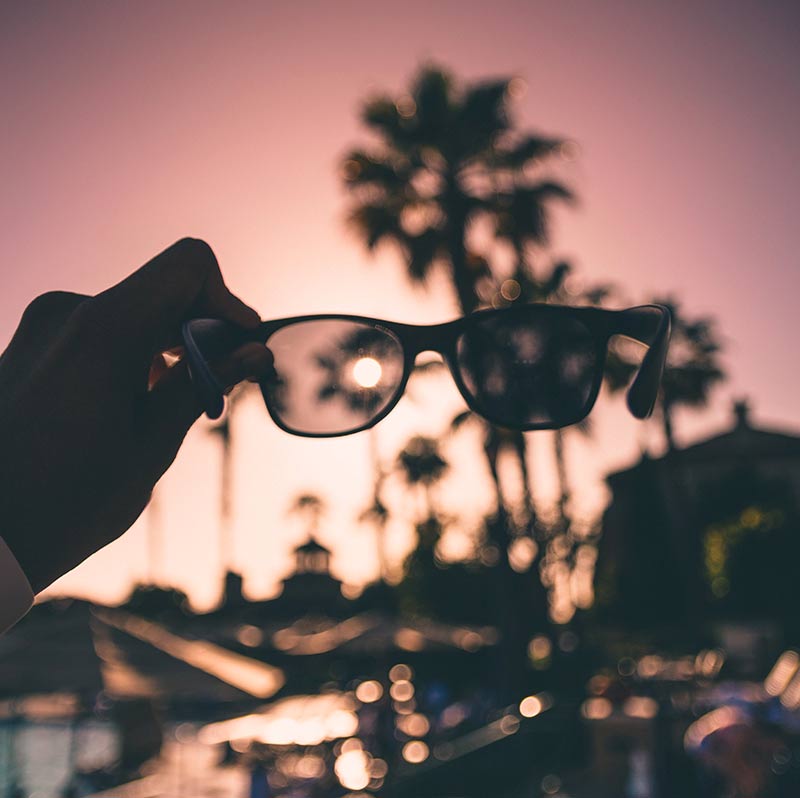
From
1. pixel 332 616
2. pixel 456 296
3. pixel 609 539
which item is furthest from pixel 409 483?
pixel 332 616

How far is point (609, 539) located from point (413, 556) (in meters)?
13.0

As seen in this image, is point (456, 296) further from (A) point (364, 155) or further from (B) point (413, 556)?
(B) point (413, 556)

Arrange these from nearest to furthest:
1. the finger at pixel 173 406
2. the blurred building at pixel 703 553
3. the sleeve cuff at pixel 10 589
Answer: the sleeve cuff at pixel 10 589
the finger at pixel 173 406
the blurred building at pixel 703 553

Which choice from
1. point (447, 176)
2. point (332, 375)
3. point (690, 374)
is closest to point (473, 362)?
point (332, 375)

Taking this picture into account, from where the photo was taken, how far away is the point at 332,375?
180 cm

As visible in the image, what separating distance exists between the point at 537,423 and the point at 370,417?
1.30 ft

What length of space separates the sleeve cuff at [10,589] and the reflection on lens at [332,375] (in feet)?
2.33

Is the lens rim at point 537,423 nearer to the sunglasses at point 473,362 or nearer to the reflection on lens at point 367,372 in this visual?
the sunglasses at point 473,362

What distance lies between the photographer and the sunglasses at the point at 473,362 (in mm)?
1670

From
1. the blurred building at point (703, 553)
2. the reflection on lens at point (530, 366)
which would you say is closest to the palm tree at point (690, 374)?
the blurred building at point (703, 553)

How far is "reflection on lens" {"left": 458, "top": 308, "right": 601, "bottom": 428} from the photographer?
1.80 meters

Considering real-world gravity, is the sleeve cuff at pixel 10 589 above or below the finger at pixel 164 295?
below

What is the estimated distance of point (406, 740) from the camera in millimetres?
16641

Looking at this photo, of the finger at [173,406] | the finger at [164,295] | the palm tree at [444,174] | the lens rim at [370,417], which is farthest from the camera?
the palm tree at [444,174]
